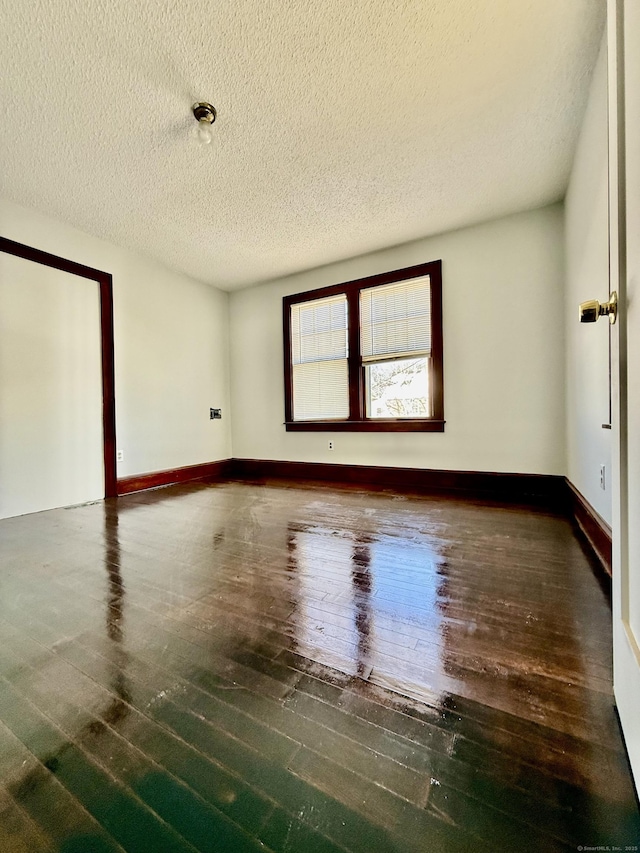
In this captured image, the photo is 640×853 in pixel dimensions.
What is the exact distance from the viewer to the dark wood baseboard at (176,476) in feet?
13.5

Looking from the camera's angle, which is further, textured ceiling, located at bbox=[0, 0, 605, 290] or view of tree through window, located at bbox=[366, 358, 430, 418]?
view of tree through window, located at bbox=[366, 358, 430, 418]

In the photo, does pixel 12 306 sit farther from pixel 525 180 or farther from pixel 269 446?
pixel 525 180

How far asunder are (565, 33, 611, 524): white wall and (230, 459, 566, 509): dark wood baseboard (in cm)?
40

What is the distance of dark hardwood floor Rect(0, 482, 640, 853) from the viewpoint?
757 millimetres

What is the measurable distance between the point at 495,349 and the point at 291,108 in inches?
112

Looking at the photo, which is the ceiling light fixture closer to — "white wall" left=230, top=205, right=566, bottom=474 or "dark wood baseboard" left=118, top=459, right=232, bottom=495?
"white wall" left=230, top=205, right=566, bottom=474

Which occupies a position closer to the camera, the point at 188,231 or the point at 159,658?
the point at 159,658

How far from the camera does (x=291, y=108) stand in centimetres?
222

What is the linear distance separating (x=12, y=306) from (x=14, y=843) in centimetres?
386

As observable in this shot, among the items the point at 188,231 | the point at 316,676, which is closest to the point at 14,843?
the point at 316,676

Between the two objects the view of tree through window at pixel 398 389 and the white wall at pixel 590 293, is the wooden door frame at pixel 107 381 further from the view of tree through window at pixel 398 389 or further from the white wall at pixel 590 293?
the white wall at pixel 590 293

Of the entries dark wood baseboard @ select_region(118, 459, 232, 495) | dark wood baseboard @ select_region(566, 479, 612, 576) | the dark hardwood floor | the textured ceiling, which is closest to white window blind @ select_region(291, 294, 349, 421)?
the textured ceiling

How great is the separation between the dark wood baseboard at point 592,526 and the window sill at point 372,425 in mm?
1501

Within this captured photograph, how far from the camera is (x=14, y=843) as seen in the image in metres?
0.73
